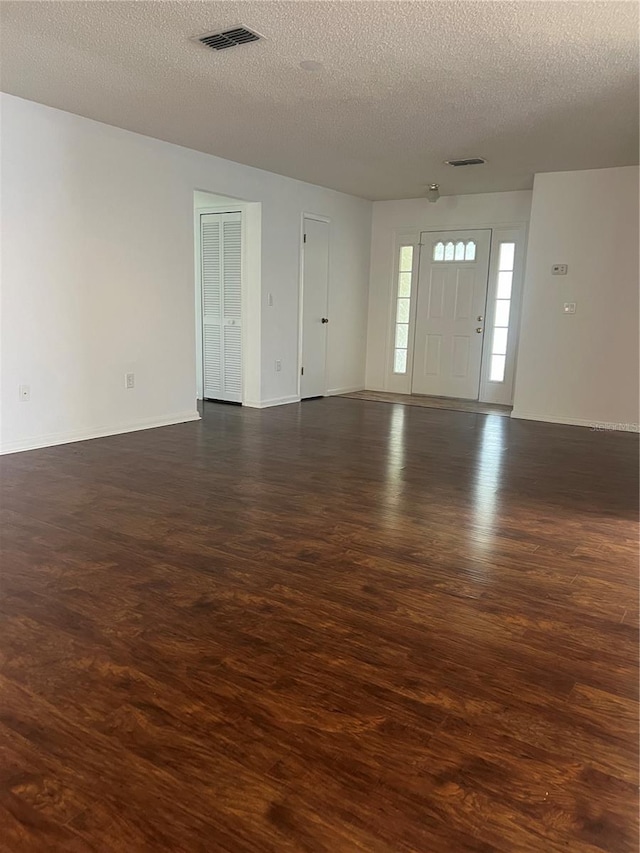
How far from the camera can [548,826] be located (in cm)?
140

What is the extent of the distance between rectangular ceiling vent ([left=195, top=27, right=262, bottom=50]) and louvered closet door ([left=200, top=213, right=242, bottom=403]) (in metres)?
3.30

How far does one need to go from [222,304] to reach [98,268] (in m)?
1.99

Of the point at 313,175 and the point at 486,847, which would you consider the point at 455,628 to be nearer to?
the point at 486,847

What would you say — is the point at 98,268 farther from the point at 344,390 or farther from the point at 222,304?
the point at 344,390

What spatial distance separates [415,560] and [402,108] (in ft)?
9.88

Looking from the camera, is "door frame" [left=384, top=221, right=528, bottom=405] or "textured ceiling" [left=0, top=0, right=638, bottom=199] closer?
"textured ceiling" [left=0, top=0, right=638, bottom=199]

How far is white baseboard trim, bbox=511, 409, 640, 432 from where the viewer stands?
6.05m

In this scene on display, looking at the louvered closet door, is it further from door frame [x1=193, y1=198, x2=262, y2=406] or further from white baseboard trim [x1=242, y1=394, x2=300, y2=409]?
white baseboard trim [x1=242, y1=394, x2=300, y2=409]

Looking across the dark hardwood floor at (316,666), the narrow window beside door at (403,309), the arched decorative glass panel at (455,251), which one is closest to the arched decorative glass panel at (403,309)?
the narrow window beside door at (403,309)

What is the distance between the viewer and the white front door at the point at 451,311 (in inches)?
291

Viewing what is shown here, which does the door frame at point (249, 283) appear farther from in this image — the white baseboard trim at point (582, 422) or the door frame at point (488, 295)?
the white baseboard trim at point (582, 422)

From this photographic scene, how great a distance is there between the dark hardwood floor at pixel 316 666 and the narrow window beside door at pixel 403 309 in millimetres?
4359

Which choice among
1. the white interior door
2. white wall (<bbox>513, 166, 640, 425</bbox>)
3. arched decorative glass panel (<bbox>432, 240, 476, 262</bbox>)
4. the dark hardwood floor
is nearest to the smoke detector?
arched decorative glass panel (<bbox>432, 240, 476, 262</bbox>)

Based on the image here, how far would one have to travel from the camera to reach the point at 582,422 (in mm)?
6273
